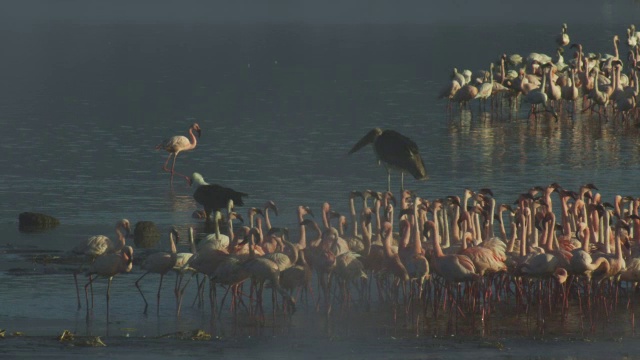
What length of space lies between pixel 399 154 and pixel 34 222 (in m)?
5.78

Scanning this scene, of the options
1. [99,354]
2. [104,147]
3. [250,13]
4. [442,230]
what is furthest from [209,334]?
[250,13]

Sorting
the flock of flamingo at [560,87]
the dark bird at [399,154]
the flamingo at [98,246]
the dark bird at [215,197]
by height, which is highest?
the flock of flamingo at [560,87]

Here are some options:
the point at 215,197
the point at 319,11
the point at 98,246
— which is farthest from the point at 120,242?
the point at 319,11

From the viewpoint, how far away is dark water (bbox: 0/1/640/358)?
1523 cm

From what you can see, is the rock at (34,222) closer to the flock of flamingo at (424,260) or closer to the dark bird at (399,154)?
the flock of flamingo at (424,260)

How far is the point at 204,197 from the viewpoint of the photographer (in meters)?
21.4

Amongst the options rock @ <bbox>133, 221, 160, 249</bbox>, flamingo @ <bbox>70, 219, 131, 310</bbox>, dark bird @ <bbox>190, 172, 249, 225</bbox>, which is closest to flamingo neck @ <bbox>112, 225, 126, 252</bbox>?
flamingo @ <bbox>70, 219, 131, 310</bbox>

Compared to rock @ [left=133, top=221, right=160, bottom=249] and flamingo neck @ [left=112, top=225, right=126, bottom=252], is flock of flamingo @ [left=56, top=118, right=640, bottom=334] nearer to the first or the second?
flamingo neck @ [left=112, top=225, right=126, bottom=252]

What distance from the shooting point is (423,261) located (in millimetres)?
15445

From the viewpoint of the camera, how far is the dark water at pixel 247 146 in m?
15.2

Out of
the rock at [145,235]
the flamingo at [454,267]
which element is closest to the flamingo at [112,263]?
the flamingo at [454,267]

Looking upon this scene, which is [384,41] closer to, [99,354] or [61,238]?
[61,238]

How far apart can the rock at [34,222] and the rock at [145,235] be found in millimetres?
1676

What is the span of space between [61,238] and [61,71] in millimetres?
36559
